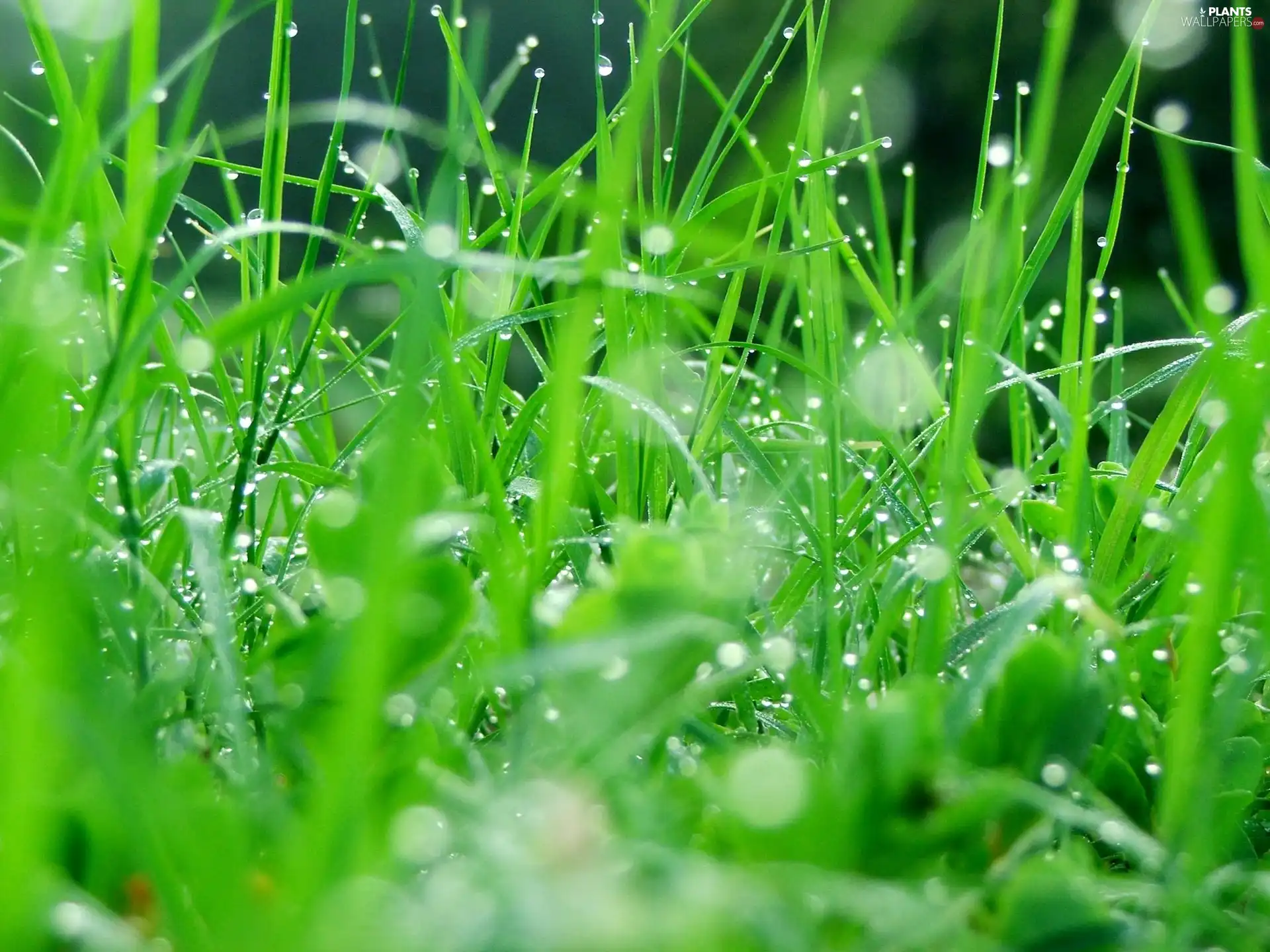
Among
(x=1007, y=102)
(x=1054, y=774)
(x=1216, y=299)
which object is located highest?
(x=1007, y=102)

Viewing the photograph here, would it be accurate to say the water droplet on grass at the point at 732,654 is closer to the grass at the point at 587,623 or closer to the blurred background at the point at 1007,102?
the grass at the point at 587,623

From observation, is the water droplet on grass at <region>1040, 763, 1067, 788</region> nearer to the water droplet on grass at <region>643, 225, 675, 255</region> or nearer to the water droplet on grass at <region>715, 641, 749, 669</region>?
the water droplet on grass at <region>715, 641, 749, 669</region>

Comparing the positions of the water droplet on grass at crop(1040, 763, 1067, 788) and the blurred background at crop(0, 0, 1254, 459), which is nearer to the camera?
the water droplet on grass at crop(1040, 763, 1067, 788)

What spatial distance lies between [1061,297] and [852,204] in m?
1.22

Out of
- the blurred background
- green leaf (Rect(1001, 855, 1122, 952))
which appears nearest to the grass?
green leaf (Rect(1001, 855, 1122, 952))

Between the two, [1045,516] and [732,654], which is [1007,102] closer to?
[1045,516]

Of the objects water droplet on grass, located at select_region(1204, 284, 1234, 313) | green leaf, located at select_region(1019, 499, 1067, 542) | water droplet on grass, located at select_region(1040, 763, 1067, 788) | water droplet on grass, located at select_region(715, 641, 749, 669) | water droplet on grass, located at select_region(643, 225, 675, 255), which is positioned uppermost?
water droplet on grass, located at select_region(643, 225, 675, 255)

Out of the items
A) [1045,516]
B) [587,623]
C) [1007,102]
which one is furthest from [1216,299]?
[1007,102]

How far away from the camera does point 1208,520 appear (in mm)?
354

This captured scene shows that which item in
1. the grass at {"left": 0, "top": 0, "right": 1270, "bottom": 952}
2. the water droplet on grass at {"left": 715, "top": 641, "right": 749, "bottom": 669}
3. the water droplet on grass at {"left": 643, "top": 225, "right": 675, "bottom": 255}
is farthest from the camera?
the water droplet on grass at {"left": 643, "top": 225, "right": 675, "bottom": 255}

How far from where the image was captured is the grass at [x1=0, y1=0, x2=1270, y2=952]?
278 millimetres

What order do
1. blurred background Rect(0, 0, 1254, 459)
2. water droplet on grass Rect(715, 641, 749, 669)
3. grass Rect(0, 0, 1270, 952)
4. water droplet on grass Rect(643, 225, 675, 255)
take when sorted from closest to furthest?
grass Rect(0, 0, 1270, 952)
water droplet on grass Rect(715, 641, 749, 669)
water droplet on grass Rect(643, 225, 675, 255)
blurred background Rect(0, 0, 1254, 459)

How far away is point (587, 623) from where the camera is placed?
1.23 ft

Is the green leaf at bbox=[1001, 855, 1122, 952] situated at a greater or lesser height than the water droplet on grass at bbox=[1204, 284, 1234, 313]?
lesser
